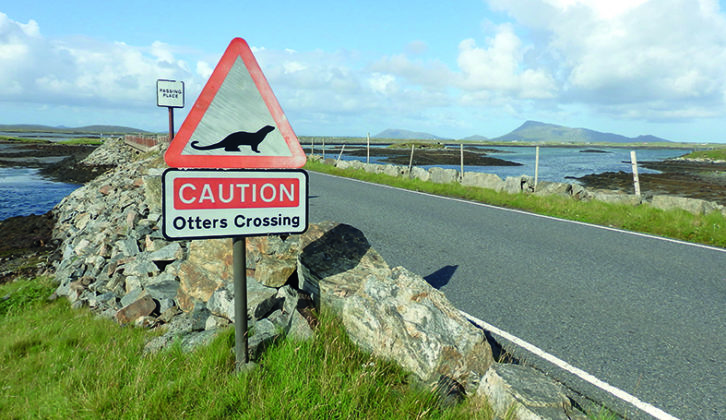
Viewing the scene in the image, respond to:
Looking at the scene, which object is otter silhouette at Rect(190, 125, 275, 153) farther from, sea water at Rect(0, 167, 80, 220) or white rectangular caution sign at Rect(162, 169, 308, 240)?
sea water at Rect(0, 167, 80, 220)

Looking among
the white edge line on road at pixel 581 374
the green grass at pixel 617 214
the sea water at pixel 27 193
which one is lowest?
the sea water at pixel 27 193

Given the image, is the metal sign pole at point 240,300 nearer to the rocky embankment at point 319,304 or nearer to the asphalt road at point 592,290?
the rocky embankment at point 319,304

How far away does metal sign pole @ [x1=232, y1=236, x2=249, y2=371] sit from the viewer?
284 centimetres

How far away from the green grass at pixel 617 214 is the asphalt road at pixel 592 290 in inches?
46.5

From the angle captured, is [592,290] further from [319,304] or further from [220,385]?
[220,385]

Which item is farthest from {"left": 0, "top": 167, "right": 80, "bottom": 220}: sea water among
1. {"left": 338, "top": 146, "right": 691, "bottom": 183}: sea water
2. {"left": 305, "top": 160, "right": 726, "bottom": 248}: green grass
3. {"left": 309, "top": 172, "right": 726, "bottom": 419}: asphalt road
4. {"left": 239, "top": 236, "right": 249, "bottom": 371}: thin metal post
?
{"left": 338, "top": 146, "right": 691, "bottom": 183}: sea water

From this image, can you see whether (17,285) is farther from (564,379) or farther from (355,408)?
(564,379)

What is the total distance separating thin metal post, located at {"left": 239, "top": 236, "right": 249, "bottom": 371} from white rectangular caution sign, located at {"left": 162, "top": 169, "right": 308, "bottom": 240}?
5.2 inches

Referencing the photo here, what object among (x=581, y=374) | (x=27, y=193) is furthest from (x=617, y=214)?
(x=27, y=193)

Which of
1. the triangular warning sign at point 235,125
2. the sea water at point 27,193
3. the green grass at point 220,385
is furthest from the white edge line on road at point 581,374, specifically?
the sea water at point 27,193

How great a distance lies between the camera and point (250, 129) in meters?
2.82

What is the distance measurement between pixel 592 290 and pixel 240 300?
4312 millimetres

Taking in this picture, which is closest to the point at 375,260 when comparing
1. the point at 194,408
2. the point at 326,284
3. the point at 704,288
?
the point at 326,284

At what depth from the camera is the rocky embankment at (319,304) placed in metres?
2.90
